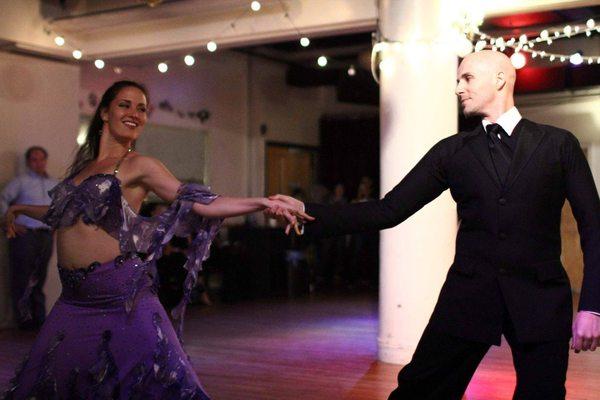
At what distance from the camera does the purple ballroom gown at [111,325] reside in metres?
2.86

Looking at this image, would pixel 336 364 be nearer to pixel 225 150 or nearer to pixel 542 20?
pixel 542 20

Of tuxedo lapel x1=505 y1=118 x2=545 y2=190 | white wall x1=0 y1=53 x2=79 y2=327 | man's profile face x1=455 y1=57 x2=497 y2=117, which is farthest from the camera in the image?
white wall x1=0 y1=53 x2=79 y2=327

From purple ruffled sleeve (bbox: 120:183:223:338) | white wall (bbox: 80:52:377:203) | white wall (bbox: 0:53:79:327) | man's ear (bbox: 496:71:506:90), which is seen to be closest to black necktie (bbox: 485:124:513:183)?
man's ear (bbox: 496:71:506:90)

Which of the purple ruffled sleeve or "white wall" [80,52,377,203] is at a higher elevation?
"white wall" [80,52,377,203]

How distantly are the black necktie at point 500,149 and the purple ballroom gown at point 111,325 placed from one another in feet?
3.39

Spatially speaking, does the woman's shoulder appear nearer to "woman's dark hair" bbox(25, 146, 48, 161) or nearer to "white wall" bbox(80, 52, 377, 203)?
"woman's dark hair" bbox(25, 146, 48, 161)

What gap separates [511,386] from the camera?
4.90 m

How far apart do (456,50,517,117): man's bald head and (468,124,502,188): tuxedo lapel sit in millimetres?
67

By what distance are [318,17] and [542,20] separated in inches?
128

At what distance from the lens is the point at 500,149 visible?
8.22 feet

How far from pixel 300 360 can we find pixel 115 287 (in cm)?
297

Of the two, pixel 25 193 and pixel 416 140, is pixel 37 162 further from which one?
pixel 416 140

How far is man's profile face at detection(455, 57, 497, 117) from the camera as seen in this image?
2559 mm

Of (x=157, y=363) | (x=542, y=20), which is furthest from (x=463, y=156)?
(x=542, y=20)
